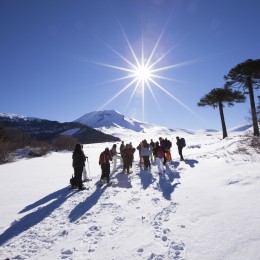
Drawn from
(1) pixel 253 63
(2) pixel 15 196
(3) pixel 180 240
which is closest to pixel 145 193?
(3) pixel 180 240

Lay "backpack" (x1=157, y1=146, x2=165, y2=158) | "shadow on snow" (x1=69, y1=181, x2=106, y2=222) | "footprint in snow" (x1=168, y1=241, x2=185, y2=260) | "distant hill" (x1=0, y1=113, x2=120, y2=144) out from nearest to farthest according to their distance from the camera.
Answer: "footprint in snow" (x1=168, y1=241, x2=185, y2=260), "shadow on snow" (x1=69, y1=181, x2=106, y2=222), "backpack" (x1=157, y1=146, x2=165, y2=158), "distant hill" (x1=0, y1=113, x2=120, y2=144)

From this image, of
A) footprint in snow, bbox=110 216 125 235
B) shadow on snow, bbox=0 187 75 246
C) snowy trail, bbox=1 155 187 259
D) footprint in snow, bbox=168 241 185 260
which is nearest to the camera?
footprint in snow, bbox=168 241 185 260

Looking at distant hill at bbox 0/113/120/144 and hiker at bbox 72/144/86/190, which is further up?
distant hill at bbox 0/113/120/144

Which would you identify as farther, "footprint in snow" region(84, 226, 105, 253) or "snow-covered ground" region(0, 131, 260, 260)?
"footprint in snow" region(84, 226, 105, 253)

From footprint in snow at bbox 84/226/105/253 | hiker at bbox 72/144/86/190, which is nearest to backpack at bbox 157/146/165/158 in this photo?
hiker at bbox 72/144/86/190

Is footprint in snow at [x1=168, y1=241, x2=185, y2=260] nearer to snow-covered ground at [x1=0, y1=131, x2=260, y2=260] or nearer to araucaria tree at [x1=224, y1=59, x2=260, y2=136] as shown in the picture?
snow-covered ground at [x1=0, y1=131, x2=260, y2=260]

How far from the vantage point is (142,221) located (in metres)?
6.70

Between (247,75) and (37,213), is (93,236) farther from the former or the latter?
(247,75)

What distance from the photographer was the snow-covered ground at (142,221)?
197 inches

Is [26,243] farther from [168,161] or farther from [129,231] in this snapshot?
[168,161]

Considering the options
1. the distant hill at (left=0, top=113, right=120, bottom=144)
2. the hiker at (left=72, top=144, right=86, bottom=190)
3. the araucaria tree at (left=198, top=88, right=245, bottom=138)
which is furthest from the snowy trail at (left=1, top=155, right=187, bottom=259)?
the distant hill at (left=0, top=113, right=120, bottom=144)

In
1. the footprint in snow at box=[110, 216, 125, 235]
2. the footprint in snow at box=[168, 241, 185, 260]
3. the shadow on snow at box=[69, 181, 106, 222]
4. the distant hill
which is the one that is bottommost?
the footprint in snow at box=[168, 241, 185, 260]

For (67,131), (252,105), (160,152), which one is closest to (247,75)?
(252,105)

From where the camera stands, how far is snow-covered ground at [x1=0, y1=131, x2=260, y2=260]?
5.01m
